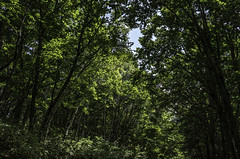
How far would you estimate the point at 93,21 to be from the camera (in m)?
10.4

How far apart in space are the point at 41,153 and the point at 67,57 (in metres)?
7.39

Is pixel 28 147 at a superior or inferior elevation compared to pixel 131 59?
inferior

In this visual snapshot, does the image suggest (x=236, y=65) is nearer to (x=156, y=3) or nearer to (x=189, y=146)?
(x=156, y=3)

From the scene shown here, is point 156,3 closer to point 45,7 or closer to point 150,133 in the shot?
point 45,7

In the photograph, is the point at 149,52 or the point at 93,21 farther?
the point at 93,21

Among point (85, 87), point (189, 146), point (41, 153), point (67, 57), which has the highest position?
point (67, 57)

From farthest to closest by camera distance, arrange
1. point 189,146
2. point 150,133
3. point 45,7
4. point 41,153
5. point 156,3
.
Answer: point 150,133 → point 189,146 → point 45,7 → point 41,153 → point 156,3

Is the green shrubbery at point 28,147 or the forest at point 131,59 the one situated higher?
the forest at point 131,59

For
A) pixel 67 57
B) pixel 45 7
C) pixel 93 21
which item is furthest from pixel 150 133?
pixel 45 7

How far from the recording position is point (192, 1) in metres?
7.25

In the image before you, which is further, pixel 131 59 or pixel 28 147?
pixel 131 59

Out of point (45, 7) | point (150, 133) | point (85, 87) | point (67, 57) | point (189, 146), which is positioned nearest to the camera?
Answer: point (45, 7)

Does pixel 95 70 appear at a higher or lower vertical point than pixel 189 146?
higher

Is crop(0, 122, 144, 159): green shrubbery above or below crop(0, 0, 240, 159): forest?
below
